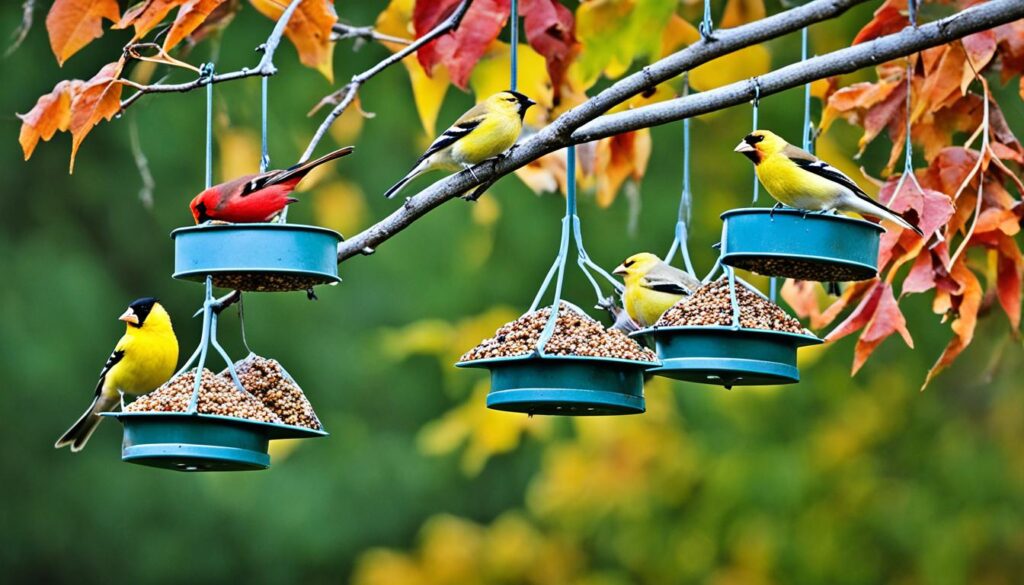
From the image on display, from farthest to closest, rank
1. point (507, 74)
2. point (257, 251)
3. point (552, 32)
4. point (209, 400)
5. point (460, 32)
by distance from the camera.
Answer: point (507, 74), point (552, 32), point (460, 32), point (209, 400), point (257, 251)

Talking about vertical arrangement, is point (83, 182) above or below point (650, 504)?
above

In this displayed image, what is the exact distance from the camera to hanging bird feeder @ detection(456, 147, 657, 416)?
16.5 ft

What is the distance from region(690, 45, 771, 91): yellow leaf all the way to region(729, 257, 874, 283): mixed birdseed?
1491mm

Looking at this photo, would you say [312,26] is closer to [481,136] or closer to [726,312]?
[481,136]

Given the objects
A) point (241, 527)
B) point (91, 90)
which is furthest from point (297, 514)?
point (91, 90)

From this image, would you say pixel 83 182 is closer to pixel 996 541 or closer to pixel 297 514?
pixel 297 514

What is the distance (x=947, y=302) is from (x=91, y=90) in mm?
2810

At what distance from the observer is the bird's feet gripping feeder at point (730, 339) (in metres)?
5.15

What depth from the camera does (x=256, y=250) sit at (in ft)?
15.6

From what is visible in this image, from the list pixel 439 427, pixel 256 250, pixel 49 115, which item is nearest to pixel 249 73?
pixel 256 250

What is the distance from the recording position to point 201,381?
16.7 feet

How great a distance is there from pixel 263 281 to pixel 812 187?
1762 millimetres

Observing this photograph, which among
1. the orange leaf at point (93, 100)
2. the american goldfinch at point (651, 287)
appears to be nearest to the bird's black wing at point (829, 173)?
the american goldfinch at point (651, 287)

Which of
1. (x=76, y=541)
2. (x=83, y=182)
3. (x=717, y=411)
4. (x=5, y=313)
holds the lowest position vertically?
(x=76, y=541)
